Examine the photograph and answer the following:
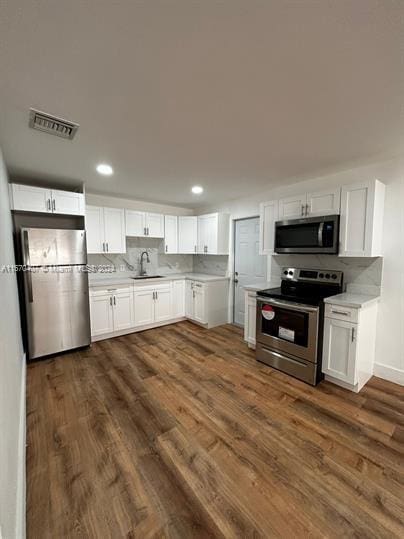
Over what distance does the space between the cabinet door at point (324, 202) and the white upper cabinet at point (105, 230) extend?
9.95 feet

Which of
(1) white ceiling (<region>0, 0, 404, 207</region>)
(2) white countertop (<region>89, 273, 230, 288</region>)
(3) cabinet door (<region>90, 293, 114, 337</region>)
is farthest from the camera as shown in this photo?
(2) white countertop (<region>89, 273, 230, 288</region>)

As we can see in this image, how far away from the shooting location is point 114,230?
13.0ft

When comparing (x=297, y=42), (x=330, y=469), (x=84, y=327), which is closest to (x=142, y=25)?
(x=297, y=42)

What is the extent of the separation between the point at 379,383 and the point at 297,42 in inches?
127

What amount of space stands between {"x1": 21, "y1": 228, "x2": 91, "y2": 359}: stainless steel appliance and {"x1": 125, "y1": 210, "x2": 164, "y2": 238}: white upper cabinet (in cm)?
102

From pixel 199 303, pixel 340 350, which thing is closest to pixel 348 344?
pixel 340 350

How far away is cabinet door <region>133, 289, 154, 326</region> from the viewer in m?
4.05

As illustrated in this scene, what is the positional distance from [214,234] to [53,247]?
8.70 ft

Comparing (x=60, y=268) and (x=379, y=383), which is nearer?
(x=379, y=383)

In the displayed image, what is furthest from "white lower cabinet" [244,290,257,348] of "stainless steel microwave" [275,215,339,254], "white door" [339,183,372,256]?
"white door" [339,183,372,256]

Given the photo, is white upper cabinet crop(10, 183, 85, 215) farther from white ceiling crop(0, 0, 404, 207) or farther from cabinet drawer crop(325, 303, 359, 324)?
cabinet drawer crop(325, 303, 359, 324)

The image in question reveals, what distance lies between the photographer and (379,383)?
8.41 feet

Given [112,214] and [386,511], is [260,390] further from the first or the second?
[112,214]

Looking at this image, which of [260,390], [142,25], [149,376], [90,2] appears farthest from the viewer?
[149,376]
